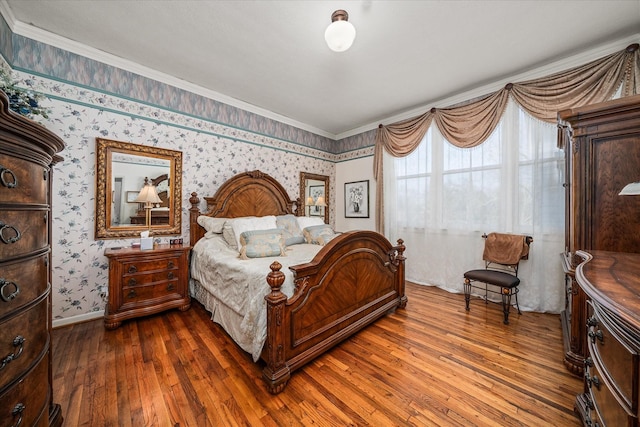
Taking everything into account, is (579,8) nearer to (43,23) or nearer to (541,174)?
(541,174)

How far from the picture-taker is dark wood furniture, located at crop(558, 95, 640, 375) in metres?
1.50

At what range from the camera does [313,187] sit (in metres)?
4.85

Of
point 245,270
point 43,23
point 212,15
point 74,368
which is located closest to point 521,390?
point 245,270

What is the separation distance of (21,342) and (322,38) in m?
2.82

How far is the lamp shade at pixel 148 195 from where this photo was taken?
2842 millimetres

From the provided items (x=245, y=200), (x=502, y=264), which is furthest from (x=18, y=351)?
(x=502, y=264)

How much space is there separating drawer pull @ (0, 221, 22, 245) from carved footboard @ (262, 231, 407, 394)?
111 centimetres

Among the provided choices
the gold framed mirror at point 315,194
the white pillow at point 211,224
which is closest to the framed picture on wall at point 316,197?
the gold framed mirror at point 315,194

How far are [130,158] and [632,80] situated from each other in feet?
16.9

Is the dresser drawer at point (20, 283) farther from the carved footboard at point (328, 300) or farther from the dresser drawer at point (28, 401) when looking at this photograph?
the carved footboard at point (328, 300)

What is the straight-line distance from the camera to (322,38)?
232 centimetres

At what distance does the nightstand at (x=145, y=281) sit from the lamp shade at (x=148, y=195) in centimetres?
56

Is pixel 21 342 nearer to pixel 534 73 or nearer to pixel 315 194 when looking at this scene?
pixel 315 194

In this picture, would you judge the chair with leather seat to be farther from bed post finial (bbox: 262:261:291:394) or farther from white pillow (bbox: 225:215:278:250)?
white pillow (bbox: 225:215:278:250)
